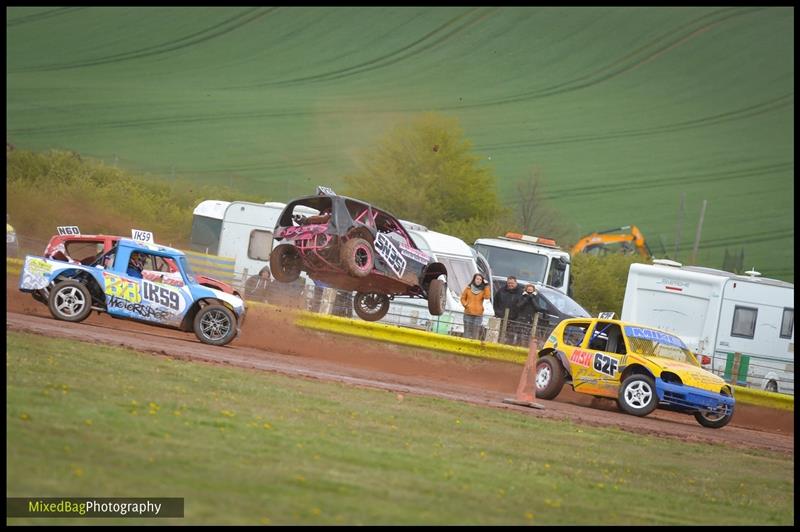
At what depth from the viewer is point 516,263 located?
29.3 meters

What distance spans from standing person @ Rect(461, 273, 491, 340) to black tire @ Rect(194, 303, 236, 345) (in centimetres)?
518

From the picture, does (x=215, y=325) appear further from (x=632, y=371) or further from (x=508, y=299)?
(x=508, y=299)

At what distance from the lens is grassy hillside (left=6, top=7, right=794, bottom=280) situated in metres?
70.3

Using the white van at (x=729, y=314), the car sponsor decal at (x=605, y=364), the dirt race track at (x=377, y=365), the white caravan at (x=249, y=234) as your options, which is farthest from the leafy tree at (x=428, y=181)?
the car sponsor decal at (x=605, y=364)

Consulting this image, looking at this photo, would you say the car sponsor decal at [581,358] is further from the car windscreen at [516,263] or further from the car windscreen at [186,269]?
the car windscreen at [516,263]

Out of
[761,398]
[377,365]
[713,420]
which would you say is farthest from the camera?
[761,398]

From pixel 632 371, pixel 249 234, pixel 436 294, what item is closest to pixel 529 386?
pixel 632 371

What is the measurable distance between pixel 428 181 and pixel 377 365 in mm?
31199

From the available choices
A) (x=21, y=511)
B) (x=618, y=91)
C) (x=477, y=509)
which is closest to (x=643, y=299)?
(x=477, y=509)

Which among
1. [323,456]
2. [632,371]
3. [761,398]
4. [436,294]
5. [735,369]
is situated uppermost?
[436,294]

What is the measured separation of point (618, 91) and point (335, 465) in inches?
3311

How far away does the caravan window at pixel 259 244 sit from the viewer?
1075 inches

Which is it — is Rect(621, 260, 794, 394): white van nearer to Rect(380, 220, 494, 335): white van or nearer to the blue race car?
Rect(380, 220, 494, 335): white van

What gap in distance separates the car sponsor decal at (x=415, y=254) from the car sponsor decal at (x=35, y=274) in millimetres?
5593
